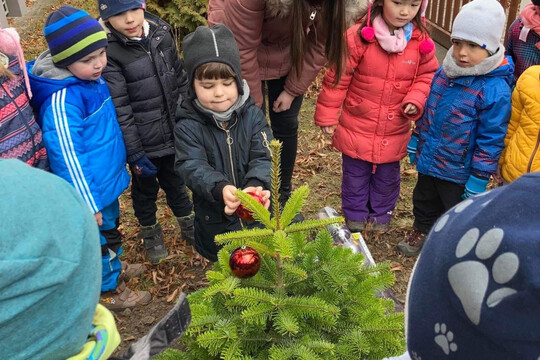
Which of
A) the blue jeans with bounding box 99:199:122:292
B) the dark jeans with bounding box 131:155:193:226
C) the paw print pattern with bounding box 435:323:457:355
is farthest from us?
the dark jeans with bounding box 131:155:193:226

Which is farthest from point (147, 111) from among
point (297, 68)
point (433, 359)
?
point (433, 359)

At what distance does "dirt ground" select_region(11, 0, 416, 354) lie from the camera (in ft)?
12.4

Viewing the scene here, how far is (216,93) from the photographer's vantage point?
9.43 ft

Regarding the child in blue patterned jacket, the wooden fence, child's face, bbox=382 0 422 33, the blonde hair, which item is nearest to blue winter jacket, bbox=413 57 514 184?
the child in blue patterned jacket

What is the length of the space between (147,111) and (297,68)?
1122mm

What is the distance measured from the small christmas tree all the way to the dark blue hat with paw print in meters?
0.74

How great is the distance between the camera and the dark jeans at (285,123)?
404cm

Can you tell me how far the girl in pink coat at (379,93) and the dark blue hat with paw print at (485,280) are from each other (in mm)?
2968

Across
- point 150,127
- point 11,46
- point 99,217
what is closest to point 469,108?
point 150,127

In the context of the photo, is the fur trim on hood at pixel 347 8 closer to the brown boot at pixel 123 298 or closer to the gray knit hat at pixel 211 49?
the gray knit hat at pixel 211 49

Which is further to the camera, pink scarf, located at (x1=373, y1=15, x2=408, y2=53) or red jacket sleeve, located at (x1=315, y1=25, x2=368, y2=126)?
red jacket sleeve, located at (x1=315, y1=25, x2=368, y2=126)

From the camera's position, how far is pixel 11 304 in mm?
909

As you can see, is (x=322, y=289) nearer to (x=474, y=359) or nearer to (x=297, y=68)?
(x=474, y=359)

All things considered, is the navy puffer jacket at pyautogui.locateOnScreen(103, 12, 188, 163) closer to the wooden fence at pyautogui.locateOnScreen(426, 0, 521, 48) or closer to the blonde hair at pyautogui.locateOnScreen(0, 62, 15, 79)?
the blonde hair at pyautogui.locateOnScreen(0, 62, 15, 79)
